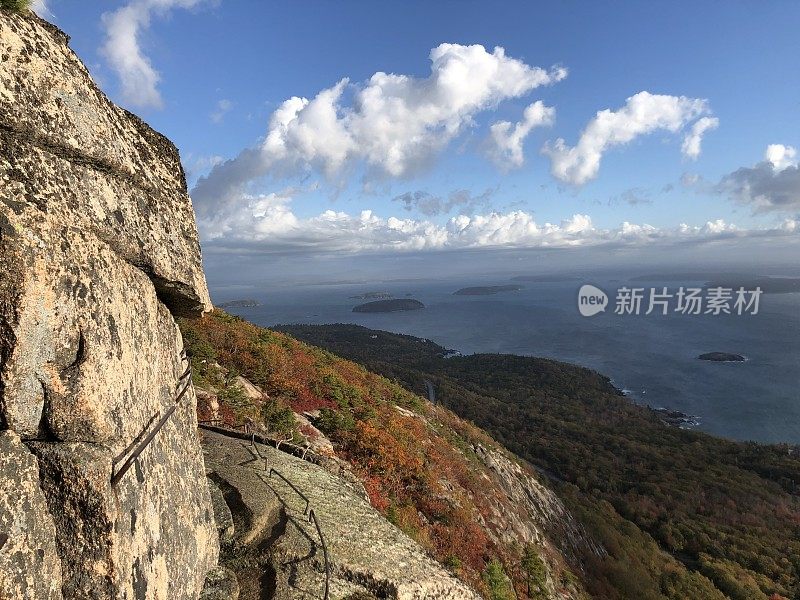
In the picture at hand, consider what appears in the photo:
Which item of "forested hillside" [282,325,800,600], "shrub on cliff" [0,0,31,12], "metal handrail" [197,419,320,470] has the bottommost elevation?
"forested hillside" [282,325,800,600]

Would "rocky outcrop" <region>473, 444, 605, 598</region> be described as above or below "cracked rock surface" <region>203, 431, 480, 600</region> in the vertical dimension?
below

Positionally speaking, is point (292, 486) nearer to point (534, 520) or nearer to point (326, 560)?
point (326, 560)

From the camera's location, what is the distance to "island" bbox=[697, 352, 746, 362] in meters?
129

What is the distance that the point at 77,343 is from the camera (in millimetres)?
3658

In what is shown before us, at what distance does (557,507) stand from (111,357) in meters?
26.3

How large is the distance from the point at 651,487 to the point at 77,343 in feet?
163

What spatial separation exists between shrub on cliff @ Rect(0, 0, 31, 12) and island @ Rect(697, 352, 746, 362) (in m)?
162

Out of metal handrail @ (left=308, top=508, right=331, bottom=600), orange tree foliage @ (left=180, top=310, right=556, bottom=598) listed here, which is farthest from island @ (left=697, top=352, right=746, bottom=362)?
metal handrail @ (left=308, top=508, right=331, bottom=600)

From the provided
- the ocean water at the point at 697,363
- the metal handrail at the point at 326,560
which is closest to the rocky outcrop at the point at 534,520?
the metal handrail at the point at 326,560

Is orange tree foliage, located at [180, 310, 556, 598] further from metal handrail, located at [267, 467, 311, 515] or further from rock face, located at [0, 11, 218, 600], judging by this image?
rock face, located at [0, 11, 218, 600]

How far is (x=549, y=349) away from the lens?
503 ft

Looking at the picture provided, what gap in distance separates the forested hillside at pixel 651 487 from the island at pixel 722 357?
192 ft

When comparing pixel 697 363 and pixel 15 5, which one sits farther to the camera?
pixel 697 363

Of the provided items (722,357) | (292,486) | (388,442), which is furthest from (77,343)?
(722,357)
